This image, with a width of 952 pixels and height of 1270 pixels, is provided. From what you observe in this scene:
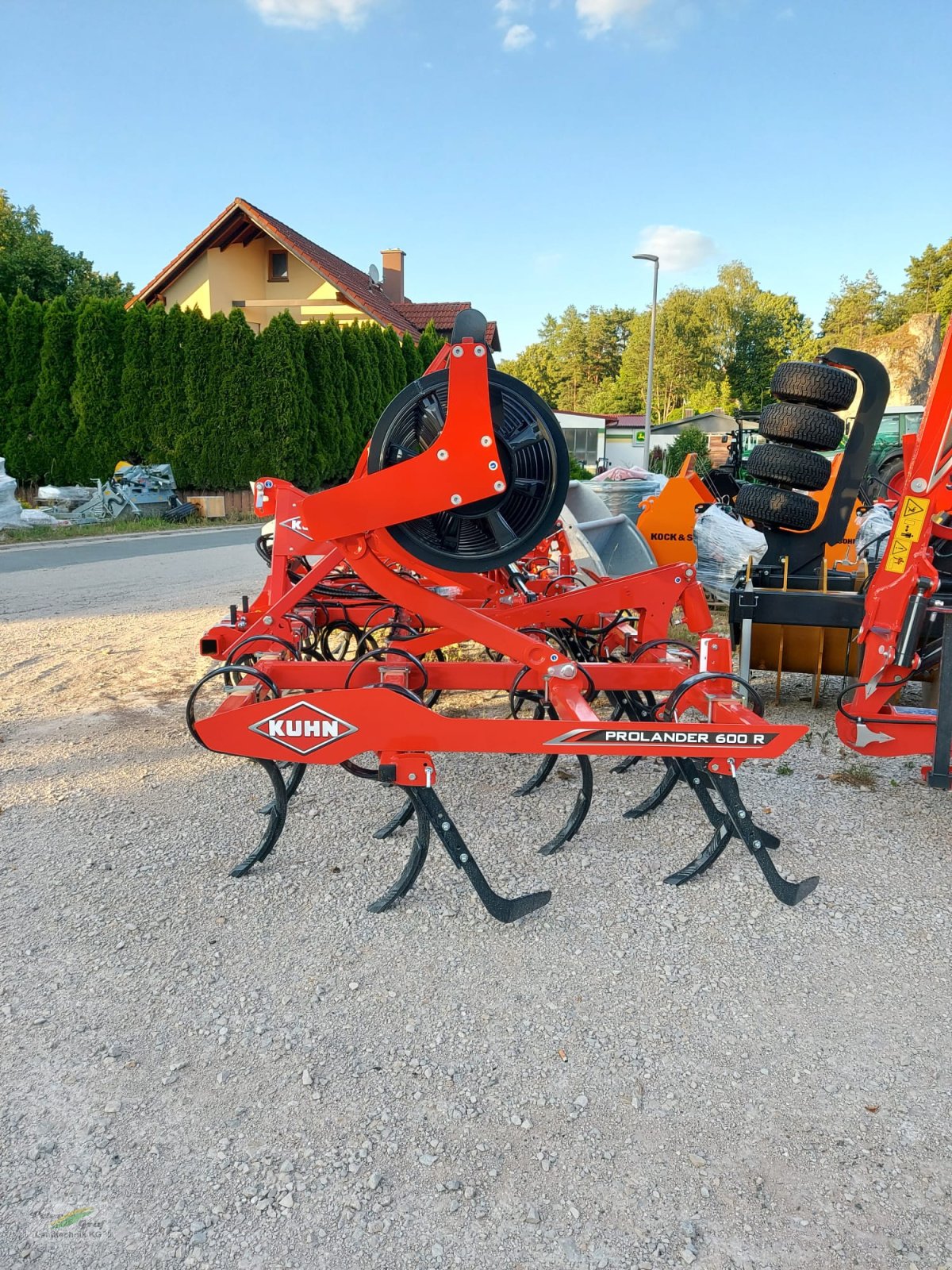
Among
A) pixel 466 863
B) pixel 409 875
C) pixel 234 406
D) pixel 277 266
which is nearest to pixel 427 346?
pixel 277 266

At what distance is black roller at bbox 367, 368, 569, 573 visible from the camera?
3385mm

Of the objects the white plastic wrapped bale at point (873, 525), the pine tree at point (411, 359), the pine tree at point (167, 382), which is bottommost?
the white plastic wrapped bale at point (873, 525)

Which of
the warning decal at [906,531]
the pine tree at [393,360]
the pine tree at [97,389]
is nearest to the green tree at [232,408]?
the pine tree at [97,389]

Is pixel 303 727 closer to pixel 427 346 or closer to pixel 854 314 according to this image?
pixel 427 346

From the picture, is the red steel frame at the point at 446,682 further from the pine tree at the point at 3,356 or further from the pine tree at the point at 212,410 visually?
the pine tree at the point at 212,410

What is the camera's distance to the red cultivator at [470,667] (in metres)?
3.03

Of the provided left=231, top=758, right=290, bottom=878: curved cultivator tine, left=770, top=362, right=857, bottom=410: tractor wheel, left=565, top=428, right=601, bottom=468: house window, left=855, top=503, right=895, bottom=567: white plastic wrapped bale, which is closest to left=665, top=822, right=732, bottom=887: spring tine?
left=231, top=758, right=290, bottom=878: curved cultivator tine

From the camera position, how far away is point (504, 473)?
332 cm

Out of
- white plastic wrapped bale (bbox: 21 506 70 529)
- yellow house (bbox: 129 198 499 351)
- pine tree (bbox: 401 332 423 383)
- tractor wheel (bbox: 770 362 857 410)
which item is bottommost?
white plastic wrapped bale (bbox: 21 506 70 529)

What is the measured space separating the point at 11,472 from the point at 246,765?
546 inches

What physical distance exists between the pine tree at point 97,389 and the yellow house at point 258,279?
6.74 meters

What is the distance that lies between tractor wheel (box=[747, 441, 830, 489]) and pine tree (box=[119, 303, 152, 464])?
47.6ft

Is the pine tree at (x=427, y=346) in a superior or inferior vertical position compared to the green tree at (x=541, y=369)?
inferior

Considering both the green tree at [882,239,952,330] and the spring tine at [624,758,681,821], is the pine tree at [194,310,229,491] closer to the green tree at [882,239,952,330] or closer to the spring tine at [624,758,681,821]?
the spring tine at [624,758,681,821]
